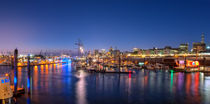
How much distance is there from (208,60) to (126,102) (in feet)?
136

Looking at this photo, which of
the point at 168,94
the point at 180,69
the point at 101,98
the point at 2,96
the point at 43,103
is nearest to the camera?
the point at 2,96

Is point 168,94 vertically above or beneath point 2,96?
beneath

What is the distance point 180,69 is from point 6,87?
107 feet

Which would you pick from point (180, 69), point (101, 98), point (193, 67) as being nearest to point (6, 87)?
point (101, 98)

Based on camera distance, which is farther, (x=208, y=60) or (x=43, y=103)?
(x=208, y=60)

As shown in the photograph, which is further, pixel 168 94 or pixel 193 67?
pixel 193 67

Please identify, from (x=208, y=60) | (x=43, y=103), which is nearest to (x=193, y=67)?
(x=208, y=60)

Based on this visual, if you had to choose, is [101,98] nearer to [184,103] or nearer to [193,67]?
[184,103]

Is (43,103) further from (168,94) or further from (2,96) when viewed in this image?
(168,94)

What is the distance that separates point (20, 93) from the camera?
44.5 feet

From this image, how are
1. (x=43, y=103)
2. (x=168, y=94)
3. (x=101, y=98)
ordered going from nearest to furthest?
(x=43, y=103) → (x=101, y=98) → (x=168, y=94)

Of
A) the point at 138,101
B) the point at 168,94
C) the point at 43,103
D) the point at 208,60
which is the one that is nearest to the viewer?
the point at 43,103

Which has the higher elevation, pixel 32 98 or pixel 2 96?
pixel 2 96

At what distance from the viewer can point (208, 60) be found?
4500 centimetres
